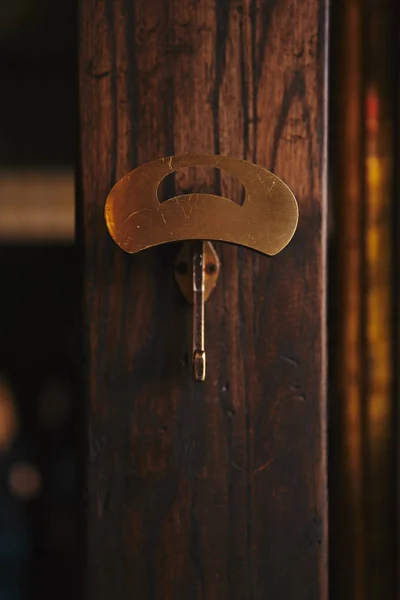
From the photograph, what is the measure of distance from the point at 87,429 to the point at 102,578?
4.9 inches

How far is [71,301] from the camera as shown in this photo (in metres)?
0.73

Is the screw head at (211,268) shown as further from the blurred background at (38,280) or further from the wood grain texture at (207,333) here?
the blurred background at (38,280)

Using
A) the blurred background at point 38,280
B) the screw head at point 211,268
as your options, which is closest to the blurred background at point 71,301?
the blurred background at point 38,280

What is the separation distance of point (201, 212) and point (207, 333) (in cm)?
10

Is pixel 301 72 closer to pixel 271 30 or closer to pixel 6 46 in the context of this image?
pixel 271 30

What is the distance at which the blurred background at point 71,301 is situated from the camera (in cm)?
56

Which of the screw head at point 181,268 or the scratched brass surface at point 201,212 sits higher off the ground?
the scratched brass surface at point 201,212

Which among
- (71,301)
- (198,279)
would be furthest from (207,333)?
(71,301)

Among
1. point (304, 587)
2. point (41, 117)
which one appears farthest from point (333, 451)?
point (41, 117)

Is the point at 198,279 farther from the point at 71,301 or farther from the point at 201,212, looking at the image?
the point at 71,301

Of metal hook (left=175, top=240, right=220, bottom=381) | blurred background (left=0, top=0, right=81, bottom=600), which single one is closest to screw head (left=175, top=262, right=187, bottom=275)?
metal hook (left=175, top=240, right=220, bottom=381)

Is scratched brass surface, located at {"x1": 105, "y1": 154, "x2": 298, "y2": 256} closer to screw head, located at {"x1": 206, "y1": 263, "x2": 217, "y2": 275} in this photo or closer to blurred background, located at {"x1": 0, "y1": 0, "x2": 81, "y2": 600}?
screw head, located at {"x1": 206, "y1": 263, "x2": 217, "y2": 275}

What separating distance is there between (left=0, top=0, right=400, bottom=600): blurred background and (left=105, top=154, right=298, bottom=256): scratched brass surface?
0.29 ft

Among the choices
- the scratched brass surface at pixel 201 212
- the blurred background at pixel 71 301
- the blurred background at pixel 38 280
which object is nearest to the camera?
the scratched brass surface at pixel 201 212
